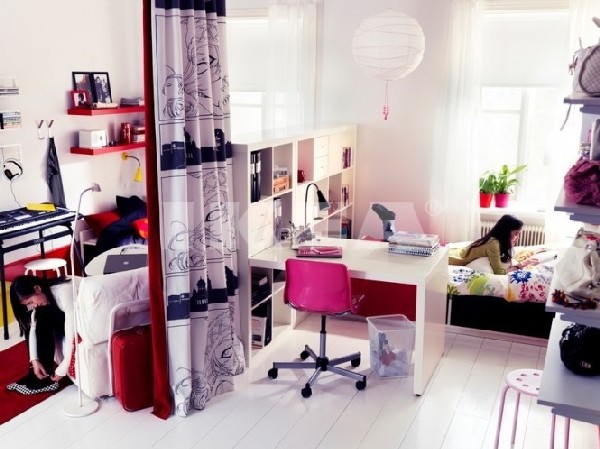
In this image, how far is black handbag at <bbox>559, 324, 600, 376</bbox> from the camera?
2195 mm

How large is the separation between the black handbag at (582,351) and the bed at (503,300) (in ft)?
7.43

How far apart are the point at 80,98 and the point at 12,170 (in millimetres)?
983

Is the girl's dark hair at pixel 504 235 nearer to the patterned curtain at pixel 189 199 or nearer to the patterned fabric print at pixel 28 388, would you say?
the patterned curtain at pixel 189 199

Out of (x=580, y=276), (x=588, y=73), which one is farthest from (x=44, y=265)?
(x=588, y=73)

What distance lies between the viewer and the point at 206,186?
Answer: 3.76m

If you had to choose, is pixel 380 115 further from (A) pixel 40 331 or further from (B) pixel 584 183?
(B) pixel 584 183

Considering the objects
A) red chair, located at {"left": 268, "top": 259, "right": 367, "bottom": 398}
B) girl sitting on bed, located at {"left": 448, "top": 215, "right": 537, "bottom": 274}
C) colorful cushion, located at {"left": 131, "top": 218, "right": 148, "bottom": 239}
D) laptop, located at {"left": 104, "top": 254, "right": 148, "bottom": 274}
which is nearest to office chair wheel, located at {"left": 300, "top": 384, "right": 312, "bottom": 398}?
red chair, located at {"left": 268, "top": 259, "right": 367, "bottom": 398}

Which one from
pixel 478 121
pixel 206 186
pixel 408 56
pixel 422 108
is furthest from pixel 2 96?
pixel 478 121

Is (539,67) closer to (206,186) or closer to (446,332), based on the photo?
(446,332)

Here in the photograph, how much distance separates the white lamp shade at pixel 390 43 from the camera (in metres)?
4.66

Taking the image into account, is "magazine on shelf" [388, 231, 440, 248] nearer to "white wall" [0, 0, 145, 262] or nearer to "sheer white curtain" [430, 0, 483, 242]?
"sheer white curtain" [430, 0, 483, 242]

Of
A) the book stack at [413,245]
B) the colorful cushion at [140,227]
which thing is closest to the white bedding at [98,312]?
the book stack at [413,245]

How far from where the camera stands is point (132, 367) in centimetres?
360

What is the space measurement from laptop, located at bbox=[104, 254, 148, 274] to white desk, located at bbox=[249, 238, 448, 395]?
2.44 ft
